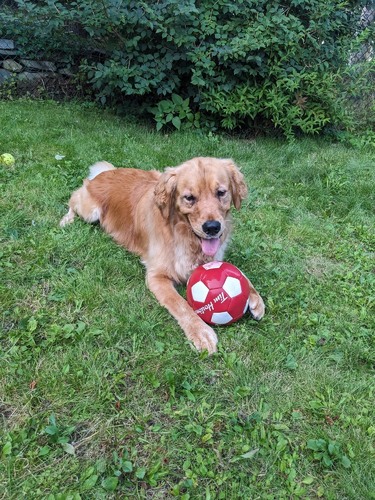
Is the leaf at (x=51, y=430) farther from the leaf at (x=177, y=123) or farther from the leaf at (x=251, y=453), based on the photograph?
the leaf at (x=177, y=123)

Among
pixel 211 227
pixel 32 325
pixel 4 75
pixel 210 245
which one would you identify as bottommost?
pixel 4 75

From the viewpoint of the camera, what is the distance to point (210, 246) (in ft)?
9.45

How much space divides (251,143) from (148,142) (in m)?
1.58

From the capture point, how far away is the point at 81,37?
690cm

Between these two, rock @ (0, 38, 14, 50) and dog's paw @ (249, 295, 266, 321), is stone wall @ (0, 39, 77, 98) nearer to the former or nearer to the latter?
rock @ (0, 38, 14, 50)

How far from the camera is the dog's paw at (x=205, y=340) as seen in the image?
2.43 meters

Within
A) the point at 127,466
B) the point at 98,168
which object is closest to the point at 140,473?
the point at 127,466

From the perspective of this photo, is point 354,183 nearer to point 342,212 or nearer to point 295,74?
point 342,212

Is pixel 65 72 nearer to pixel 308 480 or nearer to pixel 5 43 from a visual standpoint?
pixel 5 43

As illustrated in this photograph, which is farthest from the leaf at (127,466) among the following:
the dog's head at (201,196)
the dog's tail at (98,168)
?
the dog's tail at (98,168)

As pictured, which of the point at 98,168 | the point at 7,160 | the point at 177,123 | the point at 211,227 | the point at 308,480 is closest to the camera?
the point at 308,480

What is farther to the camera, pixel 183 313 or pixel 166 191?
pixel 166 191

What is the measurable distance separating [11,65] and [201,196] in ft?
22.5

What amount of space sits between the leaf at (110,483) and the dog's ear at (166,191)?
6.00 feet
